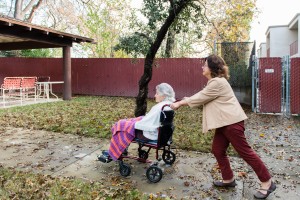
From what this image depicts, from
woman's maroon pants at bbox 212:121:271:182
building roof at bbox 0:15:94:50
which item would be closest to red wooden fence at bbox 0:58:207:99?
building roof at bbox 0:15:94:50

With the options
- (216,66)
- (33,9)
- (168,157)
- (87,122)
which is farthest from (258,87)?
(33,9)

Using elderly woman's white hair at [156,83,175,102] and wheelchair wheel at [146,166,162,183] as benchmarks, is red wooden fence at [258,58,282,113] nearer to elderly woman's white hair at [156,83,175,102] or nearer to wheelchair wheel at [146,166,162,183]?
elderly woman's white hair at [156,83,175,102]

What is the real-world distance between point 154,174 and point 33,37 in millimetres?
9106

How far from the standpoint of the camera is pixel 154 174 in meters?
3.66

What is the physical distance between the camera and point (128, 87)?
1502 centimetres

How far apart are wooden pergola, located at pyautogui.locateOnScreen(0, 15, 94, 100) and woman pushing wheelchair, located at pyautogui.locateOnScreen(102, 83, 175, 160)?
6.92 m

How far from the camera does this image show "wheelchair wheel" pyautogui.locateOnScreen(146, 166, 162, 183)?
363 centimetres

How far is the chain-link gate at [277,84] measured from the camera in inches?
370

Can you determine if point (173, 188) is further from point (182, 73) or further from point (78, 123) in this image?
point (182, 73)

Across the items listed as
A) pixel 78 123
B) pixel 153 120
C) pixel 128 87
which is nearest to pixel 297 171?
pixel 153 120

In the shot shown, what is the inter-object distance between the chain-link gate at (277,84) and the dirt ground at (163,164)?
333 cm

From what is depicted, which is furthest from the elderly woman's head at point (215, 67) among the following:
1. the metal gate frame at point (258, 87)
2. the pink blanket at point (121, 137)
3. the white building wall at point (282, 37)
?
the white building wall at point (282, 37)

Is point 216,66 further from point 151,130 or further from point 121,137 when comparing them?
point 121,137

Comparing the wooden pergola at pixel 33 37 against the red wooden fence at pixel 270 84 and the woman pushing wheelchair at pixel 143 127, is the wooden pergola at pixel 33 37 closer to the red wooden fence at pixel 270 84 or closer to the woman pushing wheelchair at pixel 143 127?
the woman pushing wheelchair at pixel 143 127
